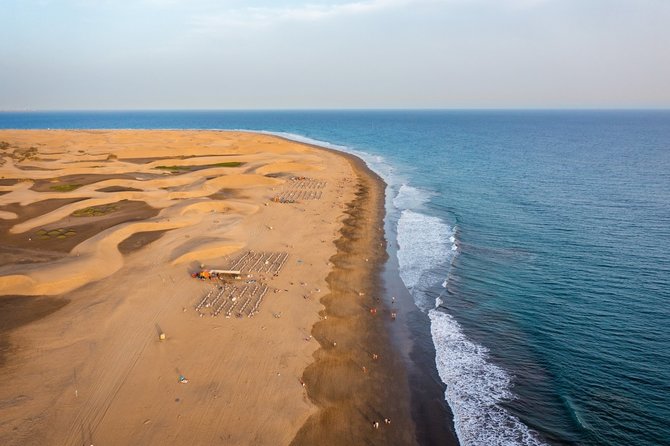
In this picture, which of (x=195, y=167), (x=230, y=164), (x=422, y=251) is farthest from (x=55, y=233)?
(x=230, y=164)

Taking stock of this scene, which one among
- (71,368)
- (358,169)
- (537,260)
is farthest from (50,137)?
(537,260)

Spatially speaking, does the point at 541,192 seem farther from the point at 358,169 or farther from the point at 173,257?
the point at 173,257

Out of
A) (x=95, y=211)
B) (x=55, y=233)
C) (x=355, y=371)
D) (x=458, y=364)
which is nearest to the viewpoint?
(x=355, y=371)

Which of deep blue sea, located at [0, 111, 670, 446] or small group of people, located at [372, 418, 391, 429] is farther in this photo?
deep blue sea, located at [0, 111, 670, 446]

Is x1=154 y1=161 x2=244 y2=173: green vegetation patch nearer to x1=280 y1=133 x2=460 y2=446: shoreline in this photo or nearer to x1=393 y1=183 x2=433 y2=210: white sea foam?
x1=393 y1=183 x2=433 y2=210: white sea foam

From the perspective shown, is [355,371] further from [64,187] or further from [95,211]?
[64,187]

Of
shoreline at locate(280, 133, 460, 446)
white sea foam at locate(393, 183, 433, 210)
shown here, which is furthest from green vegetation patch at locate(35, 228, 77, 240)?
white sea foam at locate(393, 183, 433, 210)
